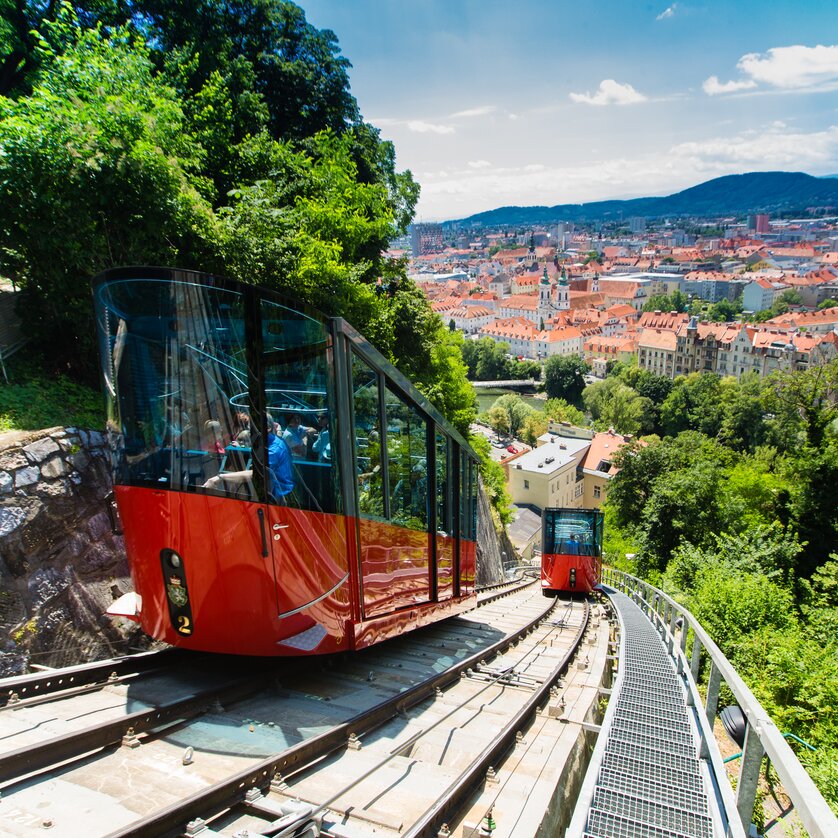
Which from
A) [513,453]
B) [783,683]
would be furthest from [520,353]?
[783,683]

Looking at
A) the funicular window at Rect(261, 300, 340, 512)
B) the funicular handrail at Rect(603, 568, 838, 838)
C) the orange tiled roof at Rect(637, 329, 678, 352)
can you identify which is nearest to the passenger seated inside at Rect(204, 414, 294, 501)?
the funicular window at Rect(261, 300, 340, 512)

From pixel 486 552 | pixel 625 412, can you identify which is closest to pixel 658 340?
pixel 625 412

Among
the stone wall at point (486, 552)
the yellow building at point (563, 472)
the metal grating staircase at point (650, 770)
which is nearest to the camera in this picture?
the metal grating staircase at point (650, 770)

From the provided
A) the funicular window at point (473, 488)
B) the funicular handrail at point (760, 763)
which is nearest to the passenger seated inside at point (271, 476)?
the funicular handrail at point (760, 763)

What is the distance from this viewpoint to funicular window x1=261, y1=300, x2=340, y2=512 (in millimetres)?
4430

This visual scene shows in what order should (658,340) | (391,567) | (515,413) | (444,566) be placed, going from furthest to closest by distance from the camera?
1. (658,340)
2. (515,413)
3. (444,566)
4. (391,567)

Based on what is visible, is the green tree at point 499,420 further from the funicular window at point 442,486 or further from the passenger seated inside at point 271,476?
the passenger seated inside at point 271,476

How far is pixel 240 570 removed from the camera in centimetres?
427

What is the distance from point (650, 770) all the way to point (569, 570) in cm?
1346

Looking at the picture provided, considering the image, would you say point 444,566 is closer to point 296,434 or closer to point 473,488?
point 473,488

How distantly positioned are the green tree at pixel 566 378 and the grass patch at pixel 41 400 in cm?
9615

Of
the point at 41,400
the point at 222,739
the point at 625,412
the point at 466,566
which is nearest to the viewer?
the point at 222,739

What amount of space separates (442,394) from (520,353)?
11688cm

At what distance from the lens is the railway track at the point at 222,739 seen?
10.5ft
